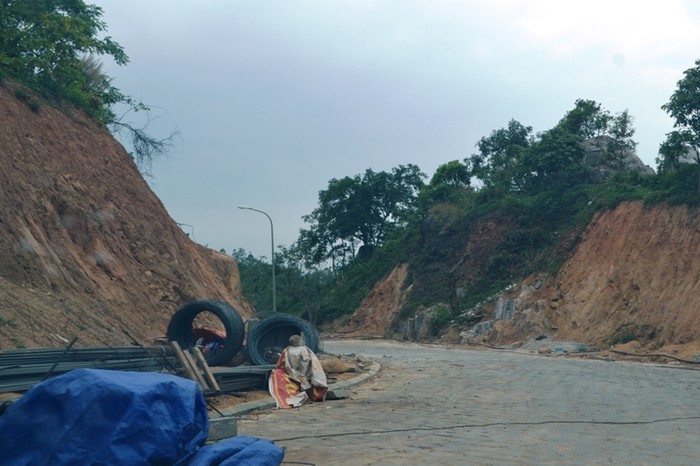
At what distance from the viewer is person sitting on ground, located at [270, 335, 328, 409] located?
12656mm

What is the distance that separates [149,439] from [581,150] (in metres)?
43.4

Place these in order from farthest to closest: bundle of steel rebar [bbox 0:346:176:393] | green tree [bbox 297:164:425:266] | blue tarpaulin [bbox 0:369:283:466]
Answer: green tree [bbox 297:164:425:266]
bundle of steel rebar [bbox 0:346:176:393]
blue tarpaulin [bbox 0:369:283:466]

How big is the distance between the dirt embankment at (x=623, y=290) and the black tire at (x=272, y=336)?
12.9 meters

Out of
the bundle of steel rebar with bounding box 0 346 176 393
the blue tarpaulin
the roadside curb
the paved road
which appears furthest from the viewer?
the roadside curb

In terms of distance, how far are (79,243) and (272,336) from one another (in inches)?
227

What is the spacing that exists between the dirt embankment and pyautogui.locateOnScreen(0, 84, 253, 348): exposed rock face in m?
15.2

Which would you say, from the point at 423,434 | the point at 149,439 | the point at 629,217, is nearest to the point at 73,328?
the point at 423,434

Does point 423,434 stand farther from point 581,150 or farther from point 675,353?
point 581,150

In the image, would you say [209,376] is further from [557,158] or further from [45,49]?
[557,158]

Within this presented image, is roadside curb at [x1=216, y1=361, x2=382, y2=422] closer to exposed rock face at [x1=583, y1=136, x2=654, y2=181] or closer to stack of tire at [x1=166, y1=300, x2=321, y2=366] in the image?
stack of tire at [x1=166, y1=300, x2=321, y2=366]

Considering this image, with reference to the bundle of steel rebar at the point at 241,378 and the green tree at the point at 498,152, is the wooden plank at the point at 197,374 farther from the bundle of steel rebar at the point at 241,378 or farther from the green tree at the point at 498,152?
the green tree at the point at 498,152

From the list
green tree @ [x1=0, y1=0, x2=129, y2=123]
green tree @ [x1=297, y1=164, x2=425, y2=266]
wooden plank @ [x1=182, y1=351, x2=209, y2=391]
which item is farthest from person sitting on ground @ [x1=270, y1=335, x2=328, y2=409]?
green tree @ [x1=297, y1=164, x2=425, y2=266]

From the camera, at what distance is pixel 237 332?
59.7ft

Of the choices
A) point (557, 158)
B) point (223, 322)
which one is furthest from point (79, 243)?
point (557, 158)
